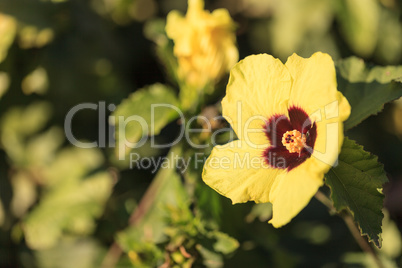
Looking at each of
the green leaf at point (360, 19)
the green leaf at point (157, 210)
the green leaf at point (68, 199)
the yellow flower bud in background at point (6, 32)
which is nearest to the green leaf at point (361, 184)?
the green leaf at point (157, 210)

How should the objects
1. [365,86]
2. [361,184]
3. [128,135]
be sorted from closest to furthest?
[361,184]
[365,86]
[128,135]

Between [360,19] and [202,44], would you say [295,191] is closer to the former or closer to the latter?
[202,44]

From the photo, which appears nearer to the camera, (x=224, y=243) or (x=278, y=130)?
(x=278, y=130)

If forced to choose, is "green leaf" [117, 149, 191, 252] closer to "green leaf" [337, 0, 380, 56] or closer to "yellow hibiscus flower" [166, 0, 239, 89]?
"yellow hibiscus flower" [166, 0, 239, 89]

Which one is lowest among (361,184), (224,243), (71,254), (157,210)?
(71,254)

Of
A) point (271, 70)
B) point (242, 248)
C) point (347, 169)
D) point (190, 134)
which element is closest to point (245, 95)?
point (271, 70)

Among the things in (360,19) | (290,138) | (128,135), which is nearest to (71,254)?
(128,135)

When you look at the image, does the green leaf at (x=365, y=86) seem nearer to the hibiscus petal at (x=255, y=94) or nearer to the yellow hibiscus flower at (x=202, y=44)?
the hibiscus petal at (x=255, y=94)

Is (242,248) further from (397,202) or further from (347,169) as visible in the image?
(397,202)
